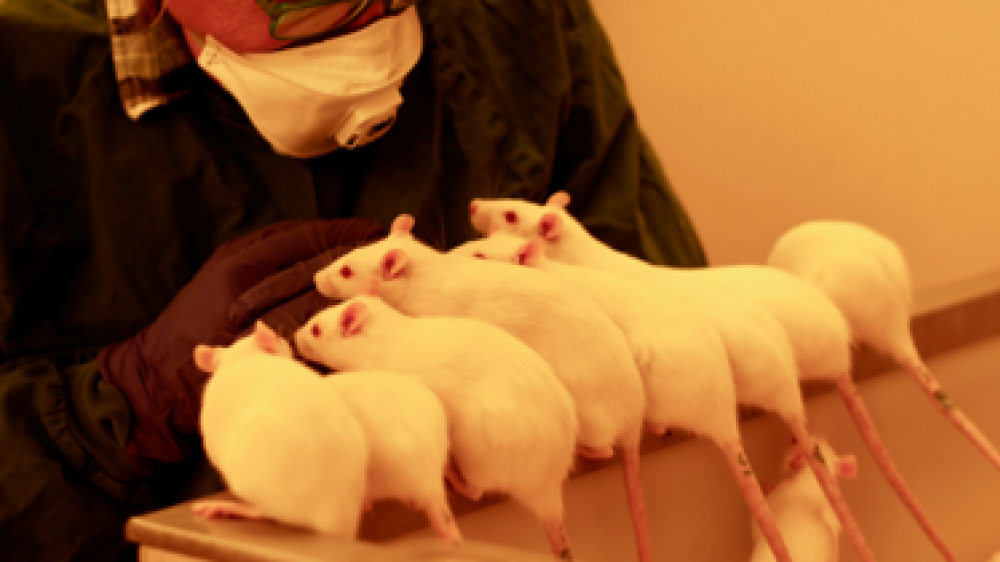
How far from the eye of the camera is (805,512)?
2.04ft

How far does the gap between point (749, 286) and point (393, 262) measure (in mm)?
220

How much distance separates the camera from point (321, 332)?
1.43 ft

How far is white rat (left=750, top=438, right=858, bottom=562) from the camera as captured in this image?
1.98 feet

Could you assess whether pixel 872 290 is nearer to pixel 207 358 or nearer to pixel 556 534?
pixel 556 534

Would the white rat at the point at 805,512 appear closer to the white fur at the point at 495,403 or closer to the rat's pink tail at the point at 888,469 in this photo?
the rat's pink tail at the point at 888,469

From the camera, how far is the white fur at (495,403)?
0.38 m

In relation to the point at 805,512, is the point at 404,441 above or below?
above

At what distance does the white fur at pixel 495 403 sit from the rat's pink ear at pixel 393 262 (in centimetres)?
5

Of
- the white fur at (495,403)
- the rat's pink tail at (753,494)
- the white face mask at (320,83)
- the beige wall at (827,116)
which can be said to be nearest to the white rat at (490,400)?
the white fur at (495,403)

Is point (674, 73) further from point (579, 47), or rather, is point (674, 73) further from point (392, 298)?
point (392, 298)

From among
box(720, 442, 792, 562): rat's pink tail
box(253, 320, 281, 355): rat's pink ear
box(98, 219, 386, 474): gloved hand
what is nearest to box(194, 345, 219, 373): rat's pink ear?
box(253, 320, 281, 355): rat's pink ear

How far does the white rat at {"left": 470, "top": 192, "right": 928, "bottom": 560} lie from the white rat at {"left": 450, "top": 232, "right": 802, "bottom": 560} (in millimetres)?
40

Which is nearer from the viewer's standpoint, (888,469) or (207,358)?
(207,358)

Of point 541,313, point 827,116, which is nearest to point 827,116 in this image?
point 827,116
